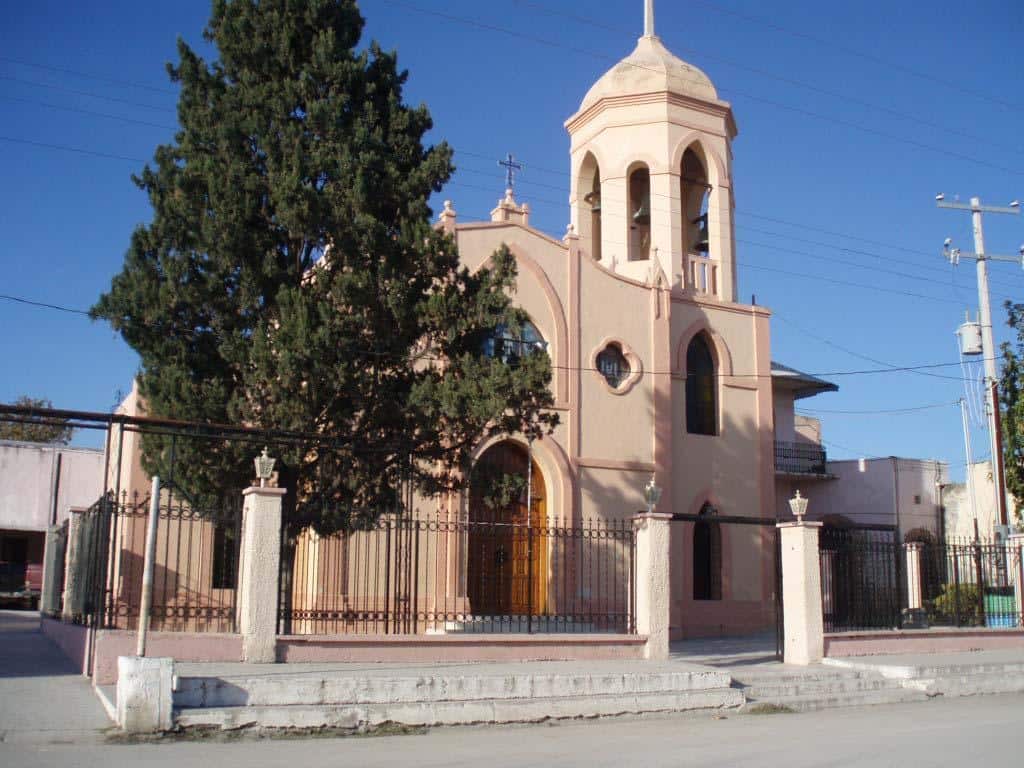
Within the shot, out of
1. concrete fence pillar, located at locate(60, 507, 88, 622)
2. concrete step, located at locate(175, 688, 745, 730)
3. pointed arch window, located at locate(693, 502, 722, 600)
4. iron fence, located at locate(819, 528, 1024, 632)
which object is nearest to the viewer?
concrete step, located at locate(175, 688, 745, 730)

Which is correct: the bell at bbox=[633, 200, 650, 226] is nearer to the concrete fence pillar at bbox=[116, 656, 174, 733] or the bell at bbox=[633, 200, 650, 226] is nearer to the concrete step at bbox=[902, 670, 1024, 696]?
the concrete step at bbox=[902, 670, 1024, 696]

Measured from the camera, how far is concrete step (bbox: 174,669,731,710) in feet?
34.8

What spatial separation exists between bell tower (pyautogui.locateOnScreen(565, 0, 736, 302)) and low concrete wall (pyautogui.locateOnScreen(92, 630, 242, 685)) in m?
14.0

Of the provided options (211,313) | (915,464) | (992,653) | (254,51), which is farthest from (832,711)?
(915,464)

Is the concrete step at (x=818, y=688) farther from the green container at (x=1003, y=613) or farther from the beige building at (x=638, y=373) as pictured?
the green container at (x=1003, y=613)

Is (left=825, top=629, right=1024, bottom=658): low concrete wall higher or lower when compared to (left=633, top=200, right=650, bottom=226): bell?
lower

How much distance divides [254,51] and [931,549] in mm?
15265

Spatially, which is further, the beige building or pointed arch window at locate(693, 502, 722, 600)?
pointed arch window at locate(693, 502, 722, 600)

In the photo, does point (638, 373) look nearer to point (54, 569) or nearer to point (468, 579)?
point (468, 579)

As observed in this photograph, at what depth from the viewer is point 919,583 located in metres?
21.5

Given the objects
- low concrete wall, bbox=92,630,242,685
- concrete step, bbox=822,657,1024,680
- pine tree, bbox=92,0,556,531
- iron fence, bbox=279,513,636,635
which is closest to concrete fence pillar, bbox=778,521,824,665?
concrete step, bbox=822,657,1024,680

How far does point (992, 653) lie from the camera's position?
1934cm

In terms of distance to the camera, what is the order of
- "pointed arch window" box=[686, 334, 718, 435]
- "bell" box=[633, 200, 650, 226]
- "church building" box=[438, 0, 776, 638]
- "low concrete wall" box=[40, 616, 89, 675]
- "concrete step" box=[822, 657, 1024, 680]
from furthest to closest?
"bell" box=[633, 200, 650, 226]
"pointed arch window" box=[686, 334, 718, 435]
"church building" box=[438, 0, 776, 638]
"concrete step" box=[822, 657, 1024, 680]
"low concrete wall" box=[40, 616, 89, 675]

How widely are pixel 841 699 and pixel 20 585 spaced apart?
26701 mm
